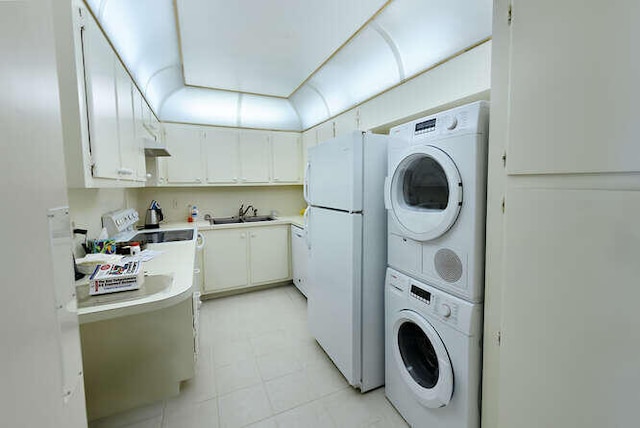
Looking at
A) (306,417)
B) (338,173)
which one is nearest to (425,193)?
(338,173)

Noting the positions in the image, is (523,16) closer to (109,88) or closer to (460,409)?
(460,409)

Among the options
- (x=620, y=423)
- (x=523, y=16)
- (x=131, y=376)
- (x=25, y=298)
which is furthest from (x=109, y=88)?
(x=620, y=423)

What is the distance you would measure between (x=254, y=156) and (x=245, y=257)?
1.34 metres

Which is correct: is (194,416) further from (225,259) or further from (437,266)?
(225,259)

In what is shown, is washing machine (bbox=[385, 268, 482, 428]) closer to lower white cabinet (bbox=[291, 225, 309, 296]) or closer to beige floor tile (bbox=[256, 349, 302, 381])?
beige floor tile (bbox=[256, 349, 302, 381])

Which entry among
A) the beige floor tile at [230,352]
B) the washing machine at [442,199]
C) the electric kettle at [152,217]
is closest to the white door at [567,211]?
the washing machine at [442,199]

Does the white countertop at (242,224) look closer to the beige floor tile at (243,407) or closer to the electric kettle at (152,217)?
the electric kettle at (152,217)

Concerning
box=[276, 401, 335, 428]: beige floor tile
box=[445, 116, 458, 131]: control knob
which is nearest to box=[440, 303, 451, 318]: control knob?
box=[445, 116, 458, 131]: control knob

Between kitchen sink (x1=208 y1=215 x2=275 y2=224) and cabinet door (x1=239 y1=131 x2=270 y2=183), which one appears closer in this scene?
cabinet door (x1=239 y1=131 x2=270 y2=183)

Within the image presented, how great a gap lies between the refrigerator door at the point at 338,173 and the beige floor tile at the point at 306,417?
127cm

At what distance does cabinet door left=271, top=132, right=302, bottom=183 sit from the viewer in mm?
3811

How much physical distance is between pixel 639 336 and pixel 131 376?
7.19ft

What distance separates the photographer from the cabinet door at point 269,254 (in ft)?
11.4

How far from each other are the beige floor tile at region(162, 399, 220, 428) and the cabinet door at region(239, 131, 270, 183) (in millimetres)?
2548
